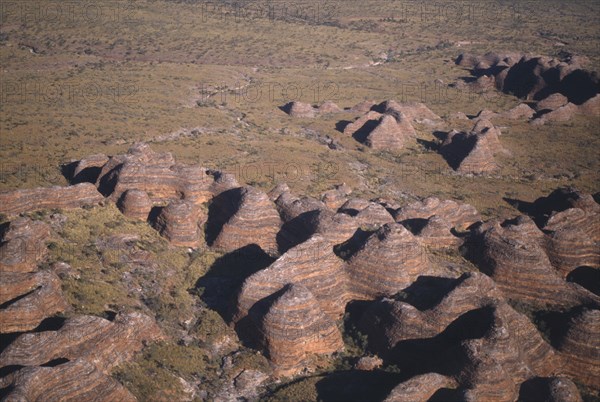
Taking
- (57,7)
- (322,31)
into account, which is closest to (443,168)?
(322,31)

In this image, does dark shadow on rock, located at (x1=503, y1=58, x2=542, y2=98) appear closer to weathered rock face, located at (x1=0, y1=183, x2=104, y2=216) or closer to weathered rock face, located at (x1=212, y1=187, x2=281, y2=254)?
weathered rock face, located at (x1=212, y1=187, x2=281, y2=254)

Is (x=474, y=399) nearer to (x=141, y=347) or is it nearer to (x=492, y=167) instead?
(x=141, y=347)

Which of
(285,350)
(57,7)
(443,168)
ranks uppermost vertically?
→ (57,7)

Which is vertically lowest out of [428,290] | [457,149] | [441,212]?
[457,149]

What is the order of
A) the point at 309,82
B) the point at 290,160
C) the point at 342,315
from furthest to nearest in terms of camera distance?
the point at 309,82 < the point at 290,160 < the point at 342,315

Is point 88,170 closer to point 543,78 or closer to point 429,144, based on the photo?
point 429,144

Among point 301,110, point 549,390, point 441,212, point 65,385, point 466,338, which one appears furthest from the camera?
point 301,110

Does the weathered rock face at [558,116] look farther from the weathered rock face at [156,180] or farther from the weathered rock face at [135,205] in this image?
the weathered rock face at [135,205]

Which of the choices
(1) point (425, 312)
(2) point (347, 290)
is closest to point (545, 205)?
(2) point (347, 290)
